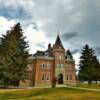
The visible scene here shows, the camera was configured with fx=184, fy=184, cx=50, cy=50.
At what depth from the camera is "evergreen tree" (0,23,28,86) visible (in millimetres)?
39188

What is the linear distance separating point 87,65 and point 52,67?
1243 centimetres

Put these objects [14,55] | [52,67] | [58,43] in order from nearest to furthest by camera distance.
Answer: [14,55]
[52,67]
[58,43]

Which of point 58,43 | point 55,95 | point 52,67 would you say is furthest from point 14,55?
point 58,43

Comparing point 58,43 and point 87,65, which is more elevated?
point 58,43

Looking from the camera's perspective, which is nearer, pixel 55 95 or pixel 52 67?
pixel 55 95

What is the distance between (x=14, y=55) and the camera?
41.4 metres

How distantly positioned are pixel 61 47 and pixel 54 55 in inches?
155

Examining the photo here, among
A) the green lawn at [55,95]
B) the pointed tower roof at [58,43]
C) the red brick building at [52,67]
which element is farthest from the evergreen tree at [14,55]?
the pointed tower roof at [58,43]

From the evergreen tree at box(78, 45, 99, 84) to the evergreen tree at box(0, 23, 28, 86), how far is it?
2545 centimetres

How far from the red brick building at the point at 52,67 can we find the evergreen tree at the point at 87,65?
3493 millimetres

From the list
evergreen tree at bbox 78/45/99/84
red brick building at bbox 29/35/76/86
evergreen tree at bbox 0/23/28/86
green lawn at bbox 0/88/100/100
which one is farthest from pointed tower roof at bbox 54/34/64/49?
green lawn at bbox 0/88/100/100

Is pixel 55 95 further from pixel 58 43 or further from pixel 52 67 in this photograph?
pixel 58 43

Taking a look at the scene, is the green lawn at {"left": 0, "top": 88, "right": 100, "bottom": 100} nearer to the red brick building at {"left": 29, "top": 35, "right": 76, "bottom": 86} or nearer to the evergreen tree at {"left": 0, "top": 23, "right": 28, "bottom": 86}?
the evergreen tree at {"left": 0, "top": 23, "right": 28, "bottom": 86}

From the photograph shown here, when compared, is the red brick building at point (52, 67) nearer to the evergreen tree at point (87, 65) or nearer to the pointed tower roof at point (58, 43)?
the pointed tower roof at point (58, 43)
